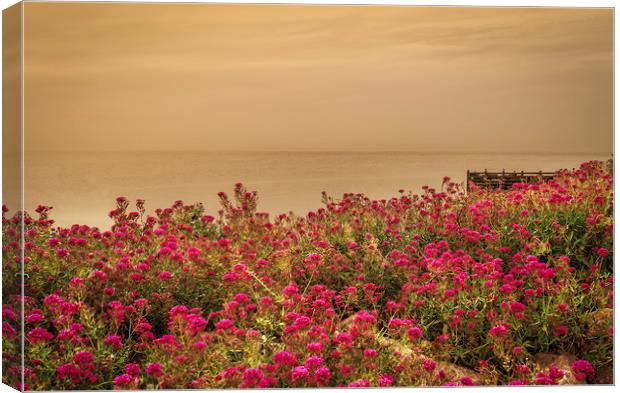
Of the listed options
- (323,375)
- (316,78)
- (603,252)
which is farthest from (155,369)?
(603,252)

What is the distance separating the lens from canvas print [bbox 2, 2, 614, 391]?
4797 mm

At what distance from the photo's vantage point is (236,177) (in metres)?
5.04

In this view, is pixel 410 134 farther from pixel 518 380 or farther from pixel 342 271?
pixel 518 380

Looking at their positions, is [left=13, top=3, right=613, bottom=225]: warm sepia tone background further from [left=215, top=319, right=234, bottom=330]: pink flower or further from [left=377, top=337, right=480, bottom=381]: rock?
[left=377, top=337, right=480, bottom=381]: rock

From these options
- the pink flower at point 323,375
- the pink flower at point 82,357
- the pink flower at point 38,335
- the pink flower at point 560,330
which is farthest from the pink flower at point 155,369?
the pink flower at point 560,330

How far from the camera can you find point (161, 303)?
499 centimetres

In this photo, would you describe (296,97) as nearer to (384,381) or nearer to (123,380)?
(384,381)

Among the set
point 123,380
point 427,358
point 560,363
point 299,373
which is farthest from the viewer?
point 560,363

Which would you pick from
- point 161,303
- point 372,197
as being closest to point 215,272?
point 161,303

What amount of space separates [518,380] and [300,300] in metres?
1.44

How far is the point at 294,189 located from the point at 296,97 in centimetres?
58

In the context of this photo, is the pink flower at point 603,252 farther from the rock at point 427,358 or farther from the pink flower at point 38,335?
the pink flower at point 38,335

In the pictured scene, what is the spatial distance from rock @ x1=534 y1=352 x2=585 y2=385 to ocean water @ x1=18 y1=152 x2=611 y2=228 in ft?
4.05

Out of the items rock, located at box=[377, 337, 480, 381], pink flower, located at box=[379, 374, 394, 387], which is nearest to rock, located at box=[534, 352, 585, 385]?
rock, located at box=[377, 337, 480, 381]
